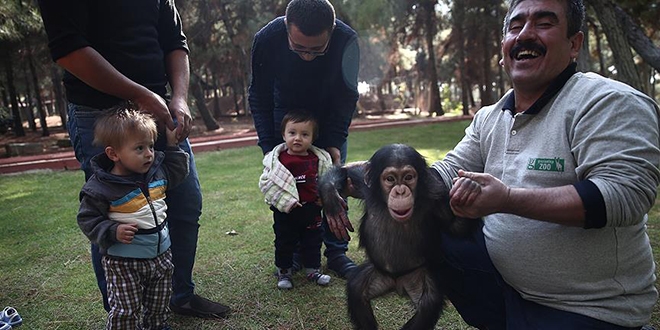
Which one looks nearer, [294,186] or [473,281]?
[473,281]

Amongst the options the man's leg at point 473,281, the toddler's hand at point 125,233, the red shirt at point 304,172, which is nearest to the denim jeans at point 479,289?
the man's leg at point 473,281

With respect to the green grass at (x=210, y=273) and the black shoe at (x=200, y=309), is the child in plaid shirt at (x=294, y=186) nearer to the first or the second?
the green grass at (x=210, y=273)

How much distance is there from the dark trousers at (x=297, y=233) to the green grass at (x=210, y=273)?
17cm

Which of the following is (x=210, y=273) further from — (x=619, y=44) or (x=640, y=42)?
(x=640, y=42)

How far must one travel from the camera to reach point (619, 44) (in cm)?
650

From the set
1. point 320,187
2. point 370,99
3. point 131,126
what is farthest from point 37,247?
point 370,99

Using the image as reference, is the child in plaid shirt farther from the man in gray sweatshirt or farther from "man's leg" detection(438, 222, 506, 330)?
the man in gray sweatshirt

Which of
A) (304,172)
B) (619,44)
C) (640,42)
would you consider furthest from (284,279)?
(640,42)

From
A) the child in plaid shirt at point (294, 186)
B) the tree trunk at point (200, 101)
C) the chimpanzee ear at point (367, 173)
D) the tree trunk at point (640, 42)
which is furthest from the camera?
the tree trunk at point (200, 101)

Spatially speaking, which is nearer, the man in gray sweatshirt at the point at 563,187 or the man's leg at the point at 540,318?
the man in gray sweatshirt at the point at 563,187

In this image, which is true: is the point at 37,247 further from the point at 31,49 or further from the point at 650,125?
the point at 31,49

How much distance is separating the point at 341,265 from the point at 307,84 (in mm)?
1246

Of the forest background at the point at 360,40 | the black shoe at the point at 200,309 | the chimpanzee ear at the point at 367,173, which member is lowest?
the black shoe at the point at 200,309

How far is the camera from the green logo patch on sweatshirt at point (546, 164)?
1.62 meters
